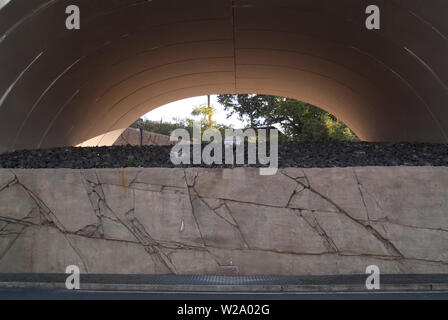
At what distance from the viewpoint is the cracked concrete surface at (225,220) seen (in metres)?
7.38

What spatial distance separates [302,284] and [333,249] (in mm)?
1154

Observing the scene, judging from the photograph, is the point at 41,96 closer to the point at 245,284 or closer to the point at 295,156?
the point at 295,156

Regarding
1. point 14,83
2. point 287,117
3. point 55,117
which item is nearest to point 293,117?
point 287,117

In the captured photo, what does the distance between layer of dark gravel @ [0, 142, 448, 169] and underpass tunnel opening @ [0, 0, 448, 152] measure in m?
1.29

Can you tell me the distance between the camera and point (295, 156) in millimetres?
9281

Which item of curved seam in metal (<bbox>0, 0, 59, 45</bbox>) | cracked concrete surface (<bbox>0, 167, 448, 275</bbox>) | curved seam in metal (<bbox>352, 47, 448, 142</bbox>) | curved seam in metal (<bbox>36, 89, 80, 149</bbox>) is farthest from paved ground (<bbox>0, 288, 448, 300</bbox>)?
curved seam in metal (<bbox>36, 89, 80, 149</bbox>)

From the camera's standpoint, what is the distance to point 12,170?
25.9 feet

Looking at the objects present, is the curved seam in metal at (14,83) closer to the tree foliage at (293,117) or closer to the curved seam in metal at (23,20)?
the curved seam in metal at (23,20)

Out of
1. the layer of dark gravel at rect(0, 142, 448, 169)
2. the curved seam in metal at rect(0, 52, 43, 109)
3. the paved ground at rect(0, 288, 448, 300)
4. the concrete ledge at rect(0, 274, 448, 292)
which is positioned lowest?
the paved ground at rect(0, 288, 448, 300)

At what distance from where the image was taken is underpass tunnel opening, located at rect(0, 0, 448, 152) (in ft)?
31.5

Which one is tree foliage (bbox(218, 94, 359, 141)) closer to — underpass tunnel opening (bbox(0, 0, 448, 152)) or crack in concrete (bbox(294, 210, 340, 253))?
underpass tunnel opening (bbox(0, 0, 448, 152))
